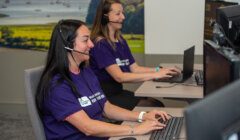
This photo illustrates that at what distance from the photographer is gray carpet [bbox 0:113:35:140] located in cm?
354

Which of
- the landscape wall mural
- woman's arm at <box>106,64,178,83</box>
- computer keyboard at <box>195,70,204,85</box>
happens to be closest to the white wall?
the landscape wall mural

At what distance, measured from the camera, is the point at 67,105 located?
1693 mm

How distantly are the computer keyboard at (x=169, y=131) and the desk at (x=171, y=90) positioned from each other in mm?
524

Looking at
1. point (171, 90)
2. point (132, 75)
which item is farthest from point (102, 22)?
point (171, 90)

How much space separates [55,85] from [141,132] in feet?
1.48

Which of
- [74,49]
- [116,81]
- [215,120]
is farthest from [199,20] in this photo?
[215,120]

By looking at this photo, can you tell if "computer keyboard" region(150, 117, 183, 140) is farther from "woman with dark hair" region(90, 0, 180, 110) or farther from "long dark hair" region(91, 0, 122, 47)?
"long dark hair" region(91, 0, 122, 47)

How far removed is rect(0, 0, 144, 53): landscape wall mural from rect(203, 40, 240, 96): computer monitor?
2142 millimetres

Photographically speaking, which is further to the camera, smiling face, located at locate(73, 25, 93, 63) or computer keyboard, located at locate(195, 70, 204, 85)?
computer keyboard, located at locate(195, 70, 204, 85)

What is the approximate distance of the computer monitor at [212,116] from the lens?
2.23 ft

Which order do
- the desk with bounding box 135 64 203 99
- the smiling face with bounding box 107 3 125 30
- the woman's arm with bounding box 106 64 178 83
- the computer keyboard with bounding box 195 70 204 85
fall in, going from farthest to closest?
1. the smiling face with bounding box 107 3 125 30
2. the woman's arm with bounding box 106 64 178 83
3. the computer keyboard with bounding box 195 70 204 85
4. the desk with bounding box 135 64 203 99

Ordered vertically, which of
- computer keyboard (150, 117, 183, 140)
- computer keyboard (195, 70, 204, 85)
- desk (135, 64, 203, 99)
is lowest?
computer keyboard (150, 117, 183, 140)

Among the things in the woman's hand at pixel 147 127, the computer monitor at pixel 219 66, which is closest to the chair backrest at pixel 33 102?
the woman's hand at pixel 147 127

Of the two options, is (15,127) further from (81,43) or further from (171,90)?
(81,43)
